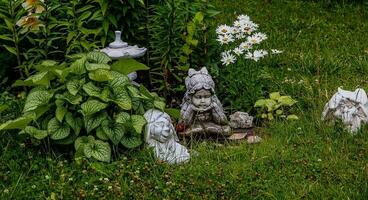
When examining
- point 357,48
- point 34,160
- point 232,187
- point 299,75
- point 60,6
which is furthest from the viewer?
point 357,48

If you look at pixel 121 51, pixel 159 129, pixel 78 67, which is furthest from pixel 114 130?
pixel 121 51

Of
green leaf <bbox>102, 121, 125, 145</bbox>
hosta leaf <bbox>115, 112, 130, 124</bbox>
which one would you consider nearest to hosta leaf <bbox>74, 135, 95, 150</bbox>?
green leaf <bbox>102, 121, 125, 145</bbox>

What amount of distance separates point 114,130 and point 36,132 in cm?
52

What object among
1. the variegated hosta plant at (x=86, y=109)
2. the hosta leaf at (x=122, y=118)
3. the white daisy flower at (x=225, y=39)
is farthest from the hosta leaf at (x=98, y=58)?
the white daisy flower at (x=225, y=39)

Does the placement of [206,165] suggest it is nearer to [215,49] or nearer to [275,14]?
[215,49]

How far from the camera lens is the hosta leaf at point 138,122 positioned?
4.81 metres

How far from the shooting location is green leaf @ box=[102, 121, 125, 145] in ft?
15.8

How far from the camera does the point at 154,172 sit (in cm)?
464

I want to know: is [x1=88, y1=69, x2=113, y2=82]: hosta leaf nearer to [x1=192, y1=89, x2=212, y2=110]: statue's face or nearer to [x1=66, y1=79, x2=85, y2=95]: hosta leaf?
[x1=66, y1=79, x2=85, y2=95]: hosta leaf

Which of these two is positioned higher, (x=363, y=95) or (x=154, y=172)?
(x=363, y=95)

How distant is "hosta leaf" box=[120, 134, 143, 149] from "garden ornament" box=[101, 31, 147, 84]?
0.83 meters

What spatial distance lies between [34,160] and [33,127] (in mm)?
241

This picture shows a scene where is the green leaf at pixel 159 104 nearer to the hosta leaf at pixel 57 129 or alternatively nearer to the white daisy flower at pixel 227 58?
the hosta leaf at pixel 57 129

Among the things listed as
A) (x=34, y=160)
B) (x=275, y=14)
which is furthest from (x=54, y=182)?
(x=275, y=14)
